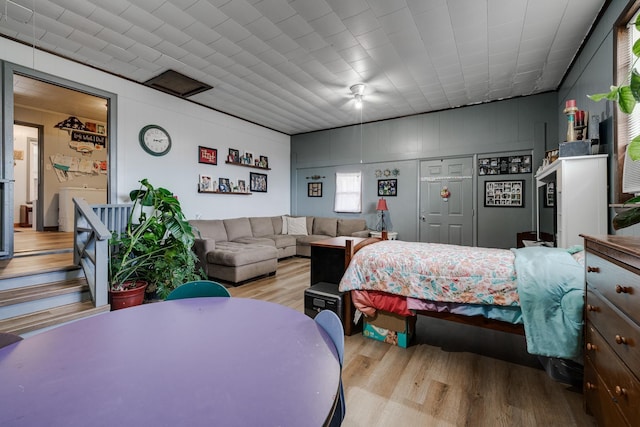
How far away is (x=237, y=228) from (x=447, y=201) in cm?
411

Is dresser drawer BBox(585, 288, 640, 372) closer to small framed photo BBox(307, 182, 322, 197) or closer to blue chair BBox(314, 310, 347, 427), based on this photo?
blue chair BBox(314, 310, 347, 427)

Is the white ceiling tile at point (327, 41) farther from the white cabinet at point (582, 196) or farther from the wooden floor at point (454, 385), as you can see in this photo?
the wooden floor at point (454, 385)

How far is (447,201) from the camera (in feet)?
17.1

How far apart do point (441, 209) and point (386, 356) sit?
12.5 feet

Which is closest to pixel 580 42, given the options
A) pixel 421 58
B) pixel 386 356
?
pixel 421 58

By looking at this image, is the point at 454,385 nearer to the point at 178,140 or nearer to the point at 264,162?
the point at 178,140

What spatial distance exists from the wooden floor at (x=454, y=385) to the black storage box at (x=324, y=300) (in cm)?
31

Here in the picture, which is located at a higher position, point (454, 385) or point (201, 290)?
point (201, 290)

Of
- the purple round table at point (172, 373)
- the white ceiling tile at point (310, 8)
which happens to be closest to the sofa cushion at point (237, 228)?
the white ceiling tile at point (310, 8)

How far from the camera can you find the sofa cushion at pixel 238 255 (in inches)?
153

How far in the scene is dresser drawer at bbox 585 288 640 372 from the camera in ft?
3.29

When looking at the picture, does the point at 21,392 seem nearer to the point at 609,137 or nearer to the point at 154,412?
the point at 154,412

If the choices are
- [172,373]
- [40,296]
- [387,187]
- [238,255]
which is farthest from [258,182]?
[172,373]

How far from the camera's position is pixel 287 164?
7.12 m
